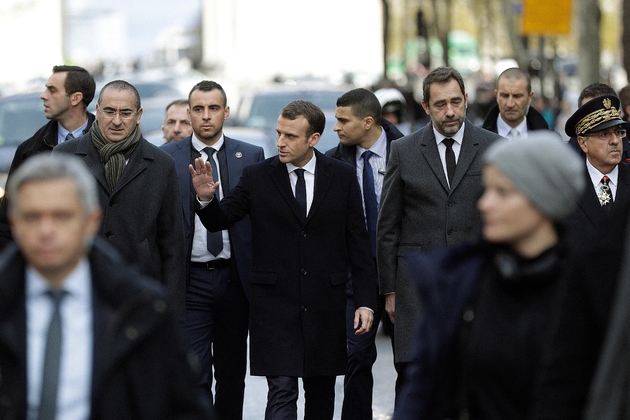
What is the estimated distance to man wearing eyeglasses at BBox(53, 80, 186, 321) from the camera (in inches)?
276

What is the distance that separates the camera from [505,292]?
3838mm

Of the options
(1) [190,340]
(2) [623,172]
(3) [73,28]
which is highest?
(3) [73,28]

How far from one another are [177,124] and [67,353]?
7136mm

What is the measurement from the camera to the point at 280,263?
729 centimetres

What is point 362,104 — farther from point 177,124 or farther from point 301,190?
point 177,124

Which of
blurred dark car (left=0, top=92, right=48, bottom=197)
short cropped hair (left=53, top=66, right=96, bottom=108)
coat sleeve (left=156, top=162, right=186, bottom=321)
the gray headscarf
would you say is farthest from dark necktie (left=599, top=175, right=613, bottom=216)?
blurred dark car (left=0, top=92, right=48, bottom=197)

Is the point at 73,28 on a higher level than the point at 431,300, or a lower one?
higher

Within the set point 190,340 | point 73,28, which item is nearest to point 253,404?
point 190,340

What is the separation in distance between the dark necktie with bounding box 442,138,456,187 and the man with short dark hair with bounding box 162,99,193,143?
3.40 m

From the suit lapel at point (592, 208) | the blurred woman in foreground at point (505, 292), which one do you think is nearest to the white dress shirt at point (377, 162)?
the suit lapel at point (592, 208)

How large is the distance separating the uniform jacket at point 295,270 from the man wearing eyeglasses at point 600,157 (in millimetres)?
1307

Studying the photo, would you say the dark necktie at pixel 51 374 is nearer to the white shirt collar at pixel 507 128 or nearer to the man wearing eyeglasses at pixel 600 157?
the man wearing eyeglasses at pixel 600 157

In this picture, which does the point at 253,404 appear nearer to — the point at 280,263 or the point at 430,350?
the point at 280,263

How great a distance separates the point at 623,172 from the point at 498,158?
377 centimetres
